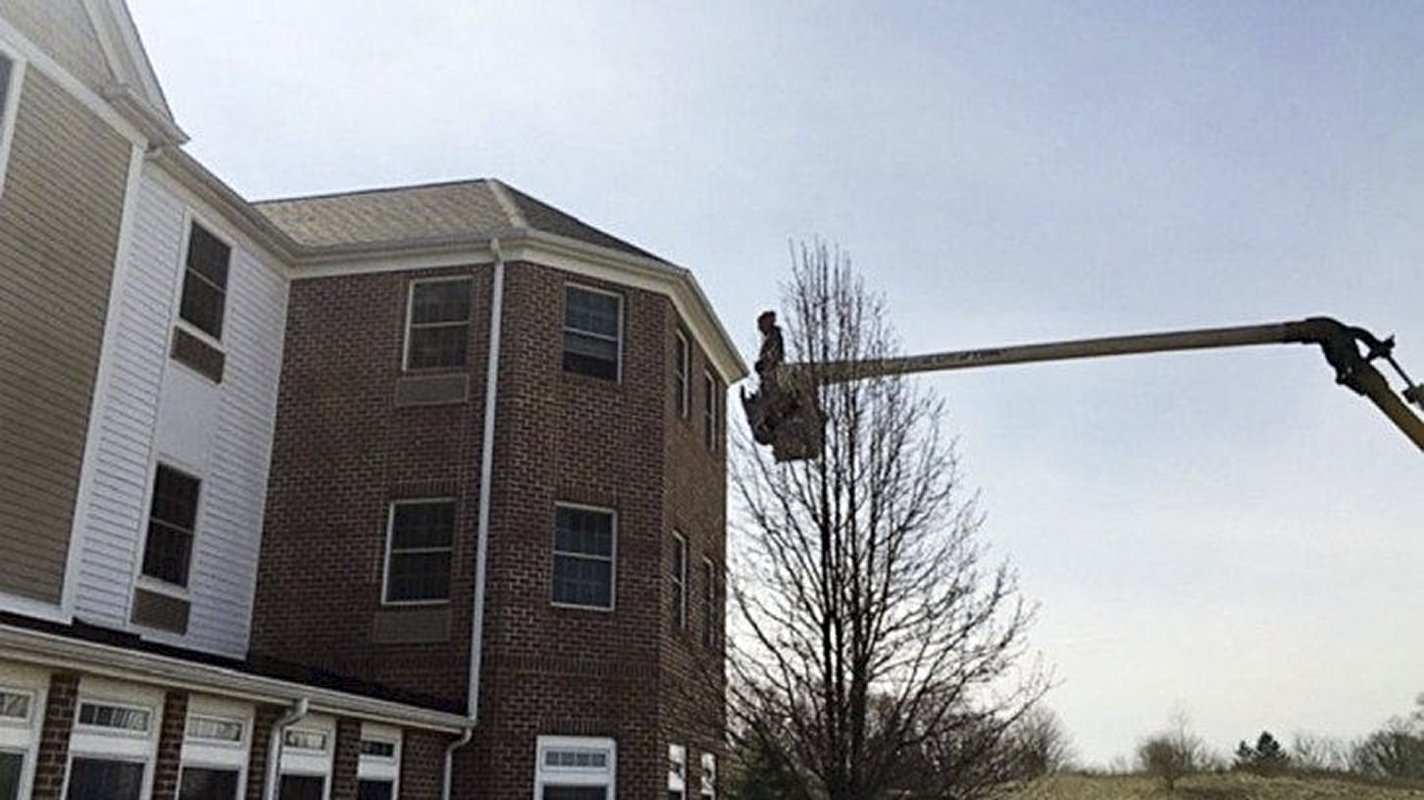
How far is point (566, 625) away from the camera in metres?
15.3

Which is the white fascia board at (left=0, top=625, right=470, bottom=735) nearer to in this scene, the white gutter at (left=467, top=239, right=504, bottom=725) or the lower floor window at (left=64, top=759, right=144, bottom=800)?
the lower floor window at (left=64, top=759, right=144, bottom=800)

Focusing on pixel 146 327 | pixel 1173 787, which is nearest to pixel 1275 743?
pixel 1173 787

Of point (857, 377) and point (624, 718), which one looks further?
point (624, 718)

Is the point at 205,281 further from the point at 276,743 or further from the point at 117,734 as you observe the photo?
the point at 117,734

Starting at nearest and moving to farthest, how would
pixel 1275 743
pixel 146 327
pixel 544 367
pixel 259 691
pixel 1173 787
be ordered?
pixel 259 691
pixel 146 327
pixel 544 367
pixel 1173 787
pixel 1275 743

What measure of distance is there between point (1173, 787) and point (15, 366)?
4589 centimetres

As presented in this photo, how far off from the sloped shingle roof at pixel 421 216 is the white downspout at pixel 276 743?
7375 mm

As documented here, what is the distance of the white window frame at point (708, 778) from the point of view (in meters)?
17.6

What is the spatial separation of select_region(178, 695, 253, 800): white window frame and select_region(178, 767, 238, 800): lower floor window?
0.03 meters

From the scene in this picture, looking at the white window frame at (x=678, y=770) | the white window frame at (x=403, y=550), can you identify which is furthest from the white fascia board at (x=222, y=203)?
the white window frame at (x=678, y=770)

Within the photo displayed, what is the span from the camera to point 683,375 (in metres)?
18.2

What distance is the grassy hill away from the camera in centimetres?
4388

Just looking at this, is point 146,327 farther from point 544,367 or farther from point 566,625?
point 566,625

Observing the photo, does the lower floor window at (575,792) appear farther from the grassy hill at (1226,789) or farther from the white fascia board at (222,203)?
the grassy hill at (1226,789)
